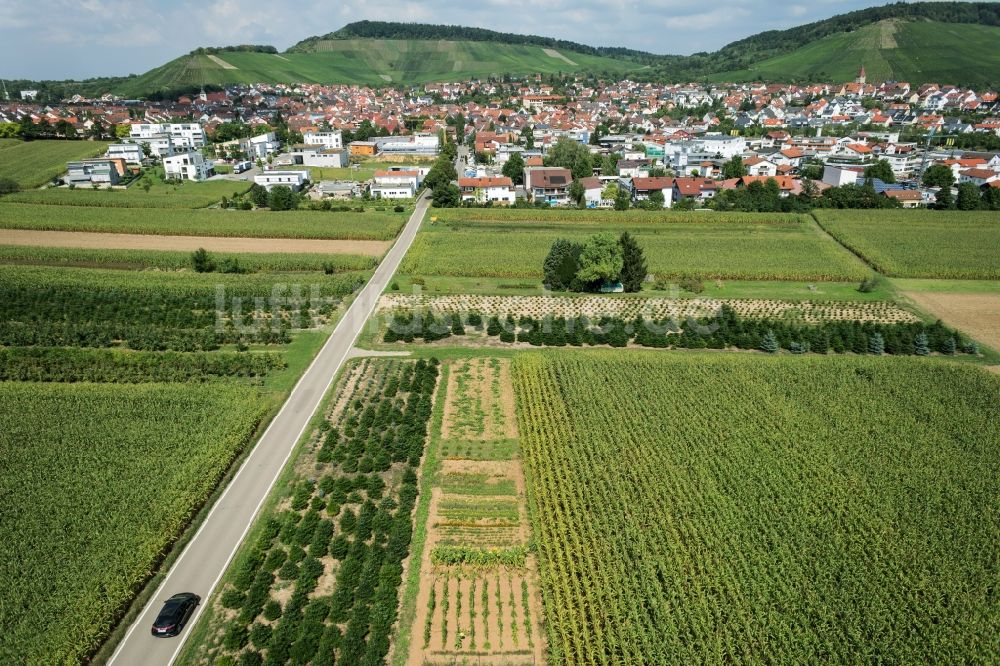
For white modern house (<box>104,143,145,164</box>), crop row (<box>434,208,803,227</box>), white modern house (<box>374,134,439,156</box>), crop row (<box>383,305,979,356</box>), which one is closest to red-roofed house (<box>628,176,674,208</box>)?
crop row (<box>434,208,803,227</box>)

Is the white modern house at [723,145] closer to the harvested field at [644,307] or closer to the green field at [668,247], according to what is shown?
the green field at [668,247]

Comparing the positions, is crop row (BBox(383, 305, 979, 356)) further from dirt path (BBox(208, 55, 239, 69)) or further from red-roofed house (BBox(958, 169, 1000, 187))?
dirt path (BBox(208, 55, 239, 69))

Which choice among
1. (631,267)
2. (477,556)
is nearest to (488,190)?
(631,267)

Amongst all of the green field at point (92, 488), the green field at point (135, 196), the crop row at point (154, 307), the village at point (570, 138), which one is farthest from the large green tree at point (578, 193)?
the green field at point (92, 488)

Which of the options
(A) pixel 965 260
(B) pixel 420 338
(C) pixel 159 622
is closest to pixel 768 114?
(A) pixel 965 260

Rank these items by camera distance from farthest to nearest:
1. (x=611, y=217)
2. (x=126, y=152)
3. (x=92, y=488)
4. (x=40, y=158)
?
1. (x=126, y=152)
2. (x=40, y=158)
3. (x=611, y=217)
4. (x=92, y=488)

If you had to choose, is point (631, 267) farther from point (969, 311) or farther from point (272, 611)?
point (272, 611)

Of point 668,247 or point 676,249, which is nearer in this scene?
point 676,249
